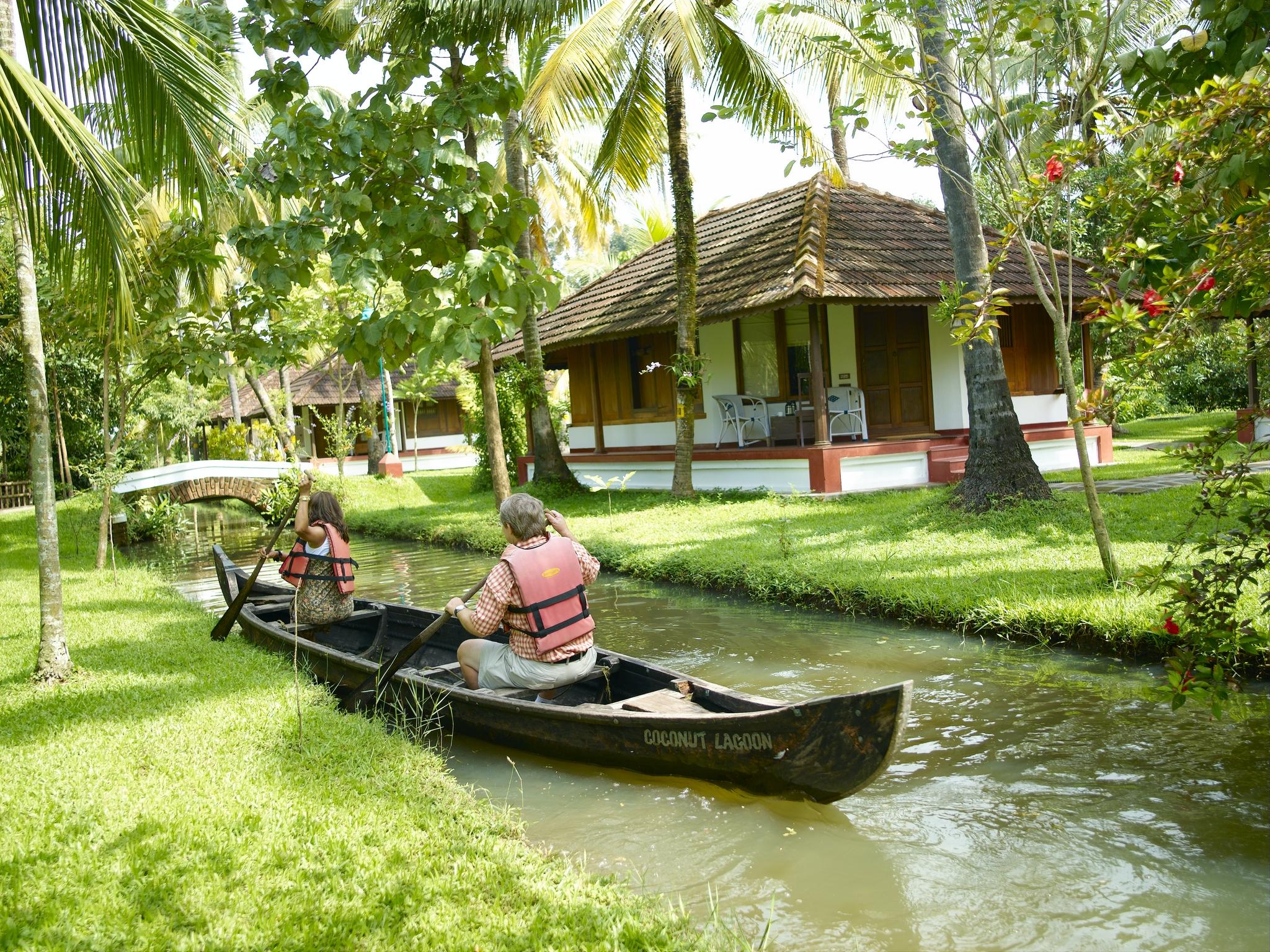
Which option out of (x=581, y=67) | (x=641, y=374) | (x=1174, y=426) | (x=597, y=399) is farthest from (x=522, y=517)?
(x=1174, y=426)

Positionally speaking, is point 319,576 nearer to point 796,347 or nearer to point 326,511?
point 326,511

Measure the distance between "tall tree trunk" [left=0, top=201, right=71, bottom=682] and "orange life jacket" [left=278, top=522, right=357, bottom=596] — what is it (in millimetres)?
1719

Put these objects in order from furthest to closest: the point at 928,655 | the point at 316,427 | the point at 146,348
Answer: the point at 316,427 → the point at 146,348 → the point at 928,655

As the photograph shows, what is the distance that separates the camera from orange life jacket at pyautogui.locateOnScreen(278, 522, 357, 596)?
820 centimetres

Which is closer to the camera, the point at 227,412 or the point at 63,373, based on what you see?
the point at 63,373

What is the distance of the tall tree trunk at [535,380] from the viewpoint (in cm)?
1745

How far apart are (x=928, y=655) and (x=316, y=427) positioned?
126 feet

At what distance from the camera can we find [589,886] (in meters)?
4.10

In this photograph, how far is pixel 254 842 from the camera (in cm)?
424

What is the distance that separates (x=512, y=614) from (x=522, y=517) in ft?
2.08

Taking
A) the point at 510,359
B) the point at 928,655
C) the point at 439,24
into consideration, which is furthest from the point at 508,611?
the point at 510,359

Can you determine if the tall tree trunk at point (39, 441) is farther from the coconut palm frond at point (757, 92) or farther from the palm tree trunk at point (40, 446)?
the coconut palm frond at point (757, 92)

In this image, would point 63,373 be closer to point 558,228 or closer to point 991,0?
point 558,228

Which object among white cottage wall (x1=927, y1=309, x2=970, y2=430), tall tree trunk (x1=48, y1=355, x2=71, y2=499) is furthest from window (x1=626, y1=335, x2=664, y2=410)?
tall tree trunk (x1=48, y1=355, x2=71, y2=499)
